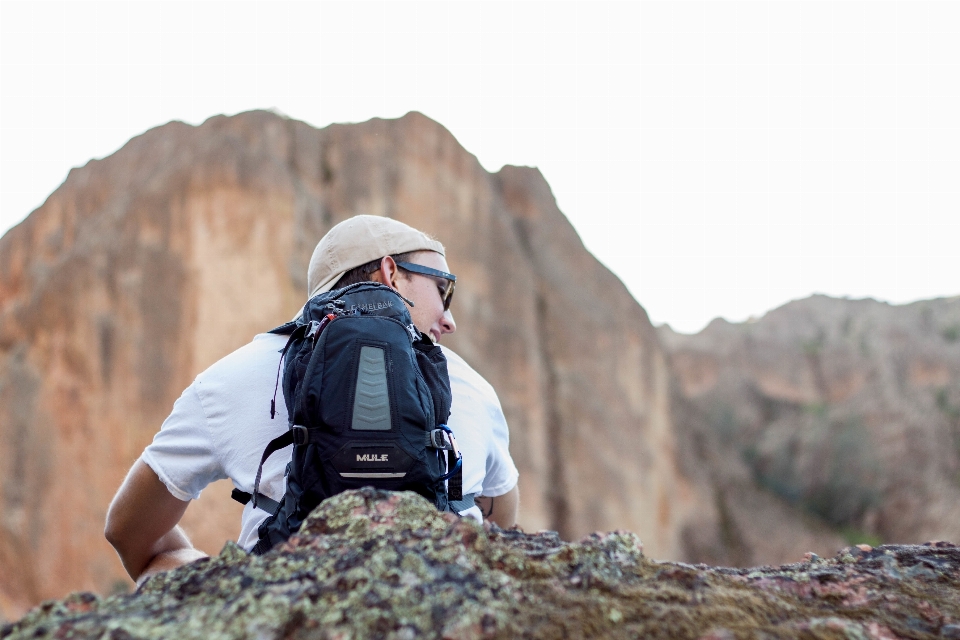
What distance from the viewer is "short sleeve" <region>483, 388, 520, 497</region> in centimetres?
208

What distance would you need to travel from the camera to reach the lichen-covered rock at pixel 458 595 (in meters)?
1.05

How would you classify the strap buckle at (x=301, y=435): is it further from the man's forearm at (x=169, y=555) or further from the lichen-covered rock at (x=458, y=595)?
the man's forearm at (x=169, y=555)

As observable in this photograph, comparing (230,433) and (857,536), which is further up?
(230,433)

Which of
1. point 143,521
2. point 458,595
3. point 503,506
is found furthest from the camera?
point 503,506

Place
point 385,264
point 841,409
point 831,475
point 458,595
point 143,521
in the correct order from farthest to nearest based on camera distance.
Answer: point 841,409 < point 831,475 < point 385,264 < point 143,521 < point 458,595

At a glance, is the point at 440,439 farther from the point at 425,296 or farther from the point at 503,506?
the point at 503,506

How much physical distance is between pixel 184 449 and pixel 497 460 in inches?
30.9

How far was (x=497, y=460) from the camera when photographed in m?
2.13

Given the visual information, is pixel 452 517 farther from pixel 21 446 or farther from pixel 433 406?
pixel 21 446

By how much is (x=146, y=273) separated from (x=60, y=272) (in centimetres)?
112

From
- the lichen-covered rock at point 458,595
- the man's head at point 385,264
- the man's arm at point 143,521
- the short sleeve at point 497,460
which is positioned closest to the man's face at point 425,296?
the man's head at point 385,264

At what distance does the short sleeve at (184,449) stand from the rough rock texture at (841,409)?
427 inches

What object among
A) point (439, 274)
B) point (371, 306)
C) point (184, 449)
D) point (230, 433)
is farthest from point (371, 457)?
point (439, 274)

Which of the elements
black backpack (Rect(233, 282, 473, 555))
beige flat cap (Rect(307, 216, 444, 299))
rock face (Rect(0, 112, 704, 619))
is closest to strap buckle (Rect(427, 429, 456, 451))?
black backpack (Rect(233, 282, 473, 555))
